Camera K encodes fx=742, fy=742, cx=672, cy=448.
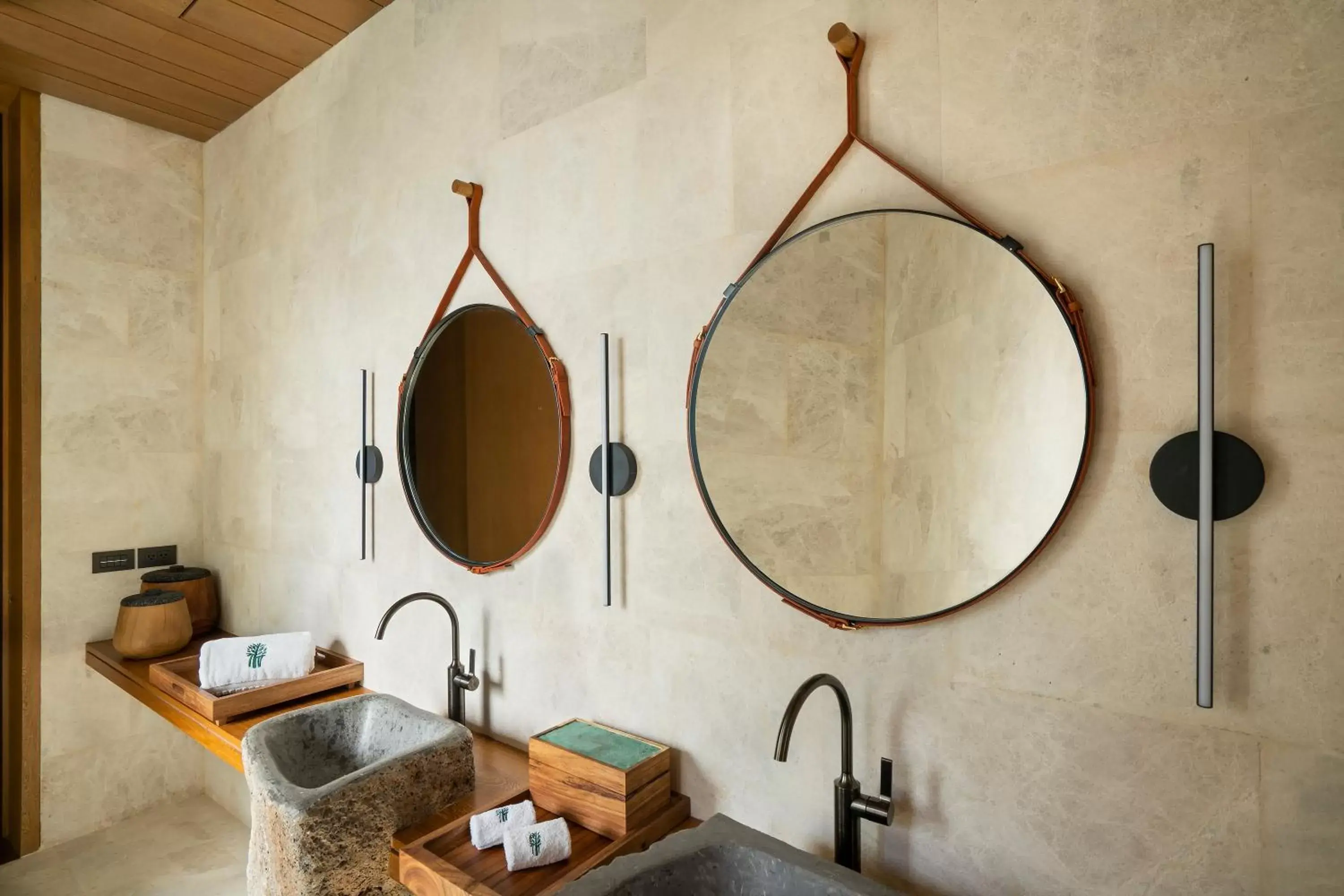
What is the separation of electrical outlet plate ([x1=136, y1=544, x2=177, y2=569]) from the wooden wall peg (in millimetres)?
2893

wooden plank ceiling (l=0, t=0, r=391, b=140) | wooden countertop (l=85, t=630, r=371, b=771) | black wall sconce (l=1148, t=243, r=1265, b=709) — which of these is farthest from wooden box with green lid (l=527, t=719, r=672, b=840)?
wooden plank ceiling (l=0, t=0, r=391, b=140)

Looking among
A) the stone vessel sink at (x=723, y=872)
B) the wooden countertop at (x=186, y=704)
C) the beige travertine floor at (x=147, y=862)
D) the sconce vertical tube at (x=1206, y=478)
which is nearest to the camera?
the sconce vertical tube at (x=1206, y=478)

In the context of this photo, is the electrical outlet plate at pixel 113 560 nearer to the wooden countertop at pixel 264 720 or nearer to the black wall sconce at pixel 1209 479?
the wooden countertop at pixel 264 720

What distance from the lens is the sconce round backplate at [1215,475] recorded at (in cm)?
89

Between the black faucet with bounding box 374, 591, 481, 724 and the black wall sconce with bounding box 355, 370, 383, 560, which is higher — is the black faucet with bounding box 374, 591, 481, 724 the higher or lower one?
A: the lower one

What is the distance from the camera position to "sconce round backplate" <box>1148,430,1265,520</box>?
2.93 feet

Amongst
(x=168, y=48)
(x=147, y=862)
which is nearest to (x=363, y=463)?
(x=168, y=48)

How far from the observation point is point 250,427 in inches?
102

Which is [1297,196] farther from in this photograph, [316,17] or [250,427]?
[250,427]

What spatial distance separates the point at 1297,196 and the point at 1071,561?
0.51m

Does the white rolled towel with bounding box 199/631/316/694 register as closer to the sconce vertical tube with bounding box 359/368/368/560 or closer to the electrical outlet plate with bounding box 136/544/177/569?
the sconce vertical tube with bounding box 359/368/368/560

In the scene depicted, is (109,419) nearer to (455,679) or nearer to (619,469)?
(455,679)

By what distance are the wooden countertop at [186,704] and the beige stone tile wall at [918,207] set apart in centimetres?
25

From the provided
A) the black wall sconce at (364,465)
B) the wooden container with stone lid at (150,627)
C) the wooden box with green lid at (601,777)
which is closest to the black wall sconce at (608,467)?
the wooden box with green lid at (601,777)
